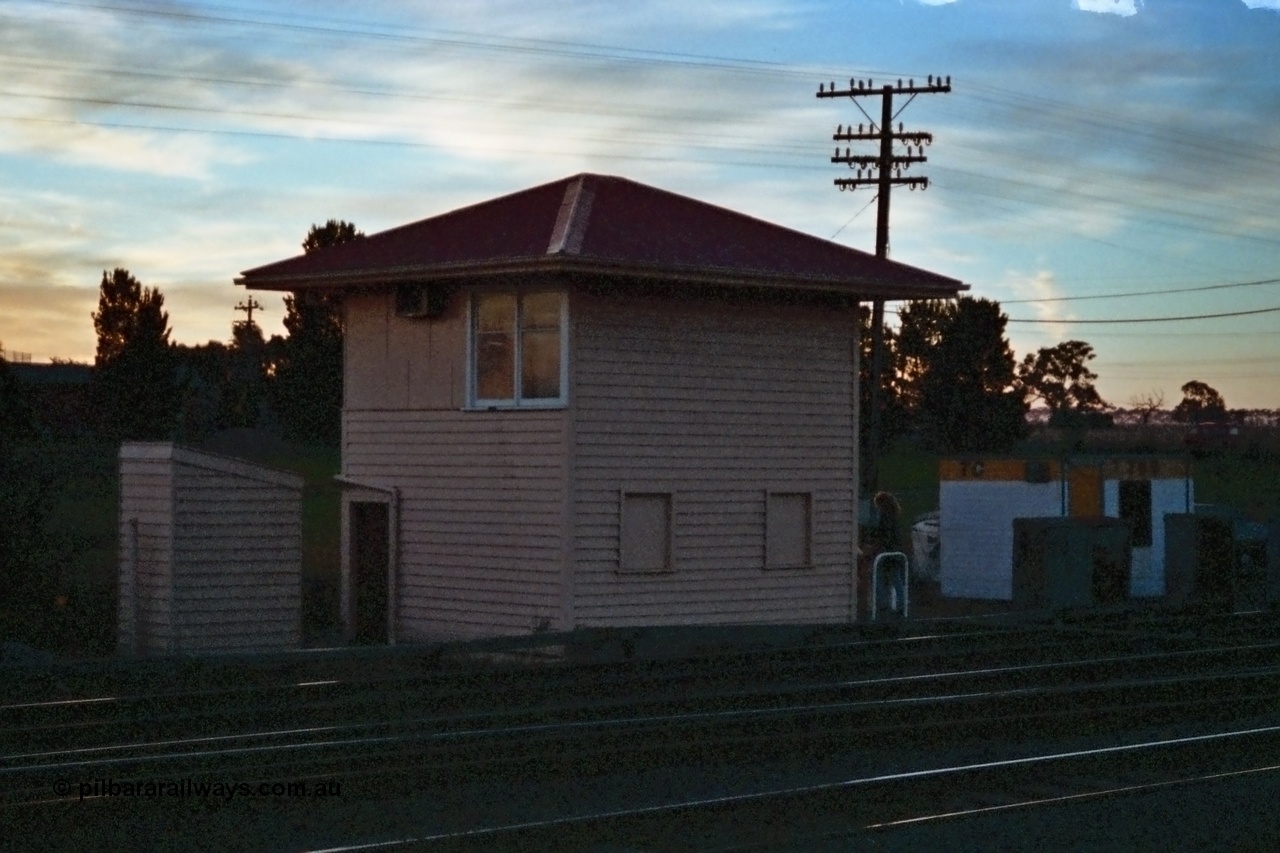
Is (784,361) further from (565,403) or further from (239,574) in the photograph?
(239,574)

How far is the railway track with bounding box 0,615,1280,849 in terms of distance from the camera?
9.66 metres

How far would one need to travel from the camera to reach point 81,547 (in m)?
23.4

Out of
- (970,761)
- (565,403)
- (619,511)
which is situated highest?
(565,403)

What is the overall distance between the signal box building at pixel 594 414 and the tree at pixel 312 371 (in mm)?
41170

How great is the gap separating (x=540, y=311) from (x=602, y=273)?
1.25m

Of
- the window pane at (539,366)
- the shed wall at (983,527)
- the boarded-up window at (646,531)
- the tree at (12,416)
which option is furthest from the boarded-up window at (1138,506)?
the tree at (12,416)

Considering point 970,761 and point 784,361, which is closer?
point 970,761

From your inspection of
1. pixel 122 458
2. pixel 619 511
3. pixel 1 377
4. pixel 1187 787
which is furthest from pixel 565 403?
pixel 1 377

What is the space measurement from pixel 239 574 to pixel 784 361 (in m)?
7.48

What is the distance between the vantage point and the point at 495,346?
66.9 feet

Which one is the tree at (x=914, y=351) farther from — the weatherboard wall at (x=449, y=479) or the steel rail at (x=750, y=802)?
the steel rail at (x=750, y=802)

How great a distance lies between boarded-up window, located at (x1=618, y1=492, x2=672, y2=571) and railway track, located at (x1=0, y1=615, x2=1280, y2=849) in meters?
3.26

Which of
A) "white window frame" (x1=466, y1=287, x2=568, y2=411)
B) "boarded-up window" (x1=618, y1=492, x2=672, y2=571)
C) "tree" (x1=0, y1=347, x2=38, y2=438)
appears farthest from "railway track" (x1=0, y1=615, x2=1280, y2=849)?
"tree" (x1=0, y1=347, x2=38, y2=438)

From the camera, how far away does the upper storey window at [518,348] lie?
19.8m
